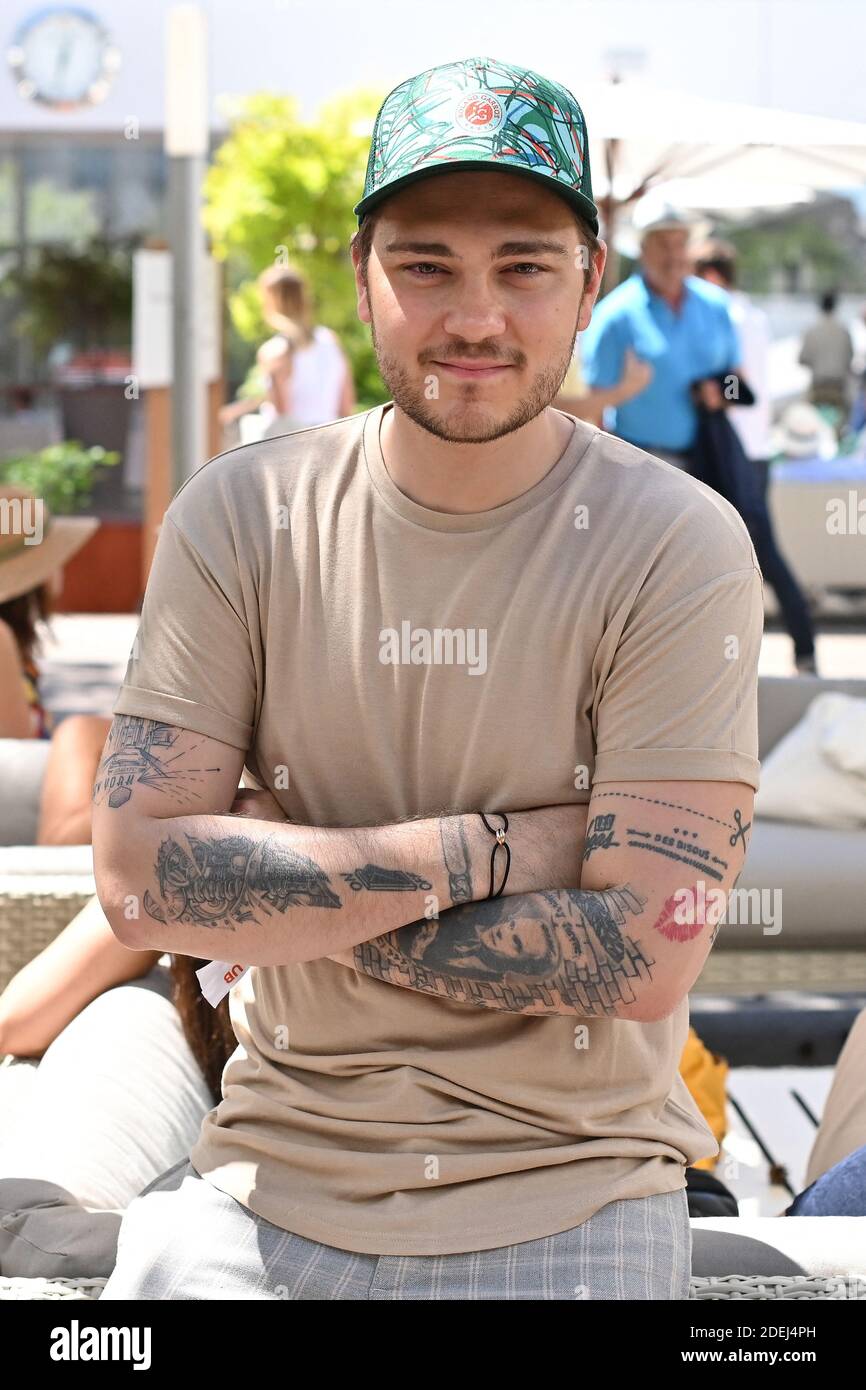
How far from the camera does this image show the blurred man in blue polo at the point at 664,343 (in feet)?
23.1

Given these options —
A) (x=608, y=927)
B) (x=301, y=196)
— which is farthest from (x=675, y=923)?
(x=301, y=196)

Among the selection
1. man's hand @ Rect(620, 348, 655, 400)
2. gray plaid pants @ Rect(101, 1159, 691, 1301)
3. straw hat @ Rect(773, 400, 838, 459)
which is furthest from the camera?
straw hat @ Rect(773, 400, 838, 459)

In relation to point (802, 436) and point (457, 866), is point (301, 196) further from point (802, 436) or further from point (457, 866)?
point (457, 866)

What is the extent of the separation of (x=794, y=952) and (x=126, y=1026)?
229cm

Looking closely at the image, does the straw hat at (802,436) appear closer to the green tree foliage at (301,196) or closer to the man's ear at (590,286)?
the green tree foliage at (301,196)

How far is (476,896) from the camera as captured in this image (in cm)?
161

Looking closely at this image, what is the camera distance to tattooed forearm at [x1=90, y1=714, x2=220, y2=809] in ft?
5.52

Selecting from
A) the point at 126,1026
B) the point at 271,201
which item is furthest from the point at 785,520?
the point at 126,1026

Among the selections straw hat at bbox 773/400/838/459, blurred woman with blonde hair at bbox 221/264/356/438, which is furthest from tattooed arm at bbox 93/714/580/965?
straw hat at bbox 773/400/838/459

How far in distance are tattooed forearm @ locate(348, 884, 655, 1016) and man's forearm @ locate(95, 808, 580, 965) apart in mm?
25

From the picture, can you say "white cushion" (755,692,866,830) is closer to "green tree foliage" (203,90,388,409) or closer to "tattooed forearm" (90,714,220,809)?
"tattooed forearm" (90,714,220,809)

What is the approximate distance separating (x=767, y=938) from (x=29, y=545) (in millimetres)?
2295

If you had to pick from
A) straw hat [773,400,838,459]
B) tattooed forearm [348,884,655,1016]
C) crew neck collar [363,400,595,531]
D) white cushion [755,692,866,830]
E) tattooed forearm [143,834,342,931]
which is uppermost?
crew neck collar [363,400,595,531]

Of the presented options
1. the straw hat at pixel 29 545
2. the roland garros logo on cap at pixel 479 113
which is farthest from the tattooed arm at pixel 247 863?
the straw hat at pixel 29 545
